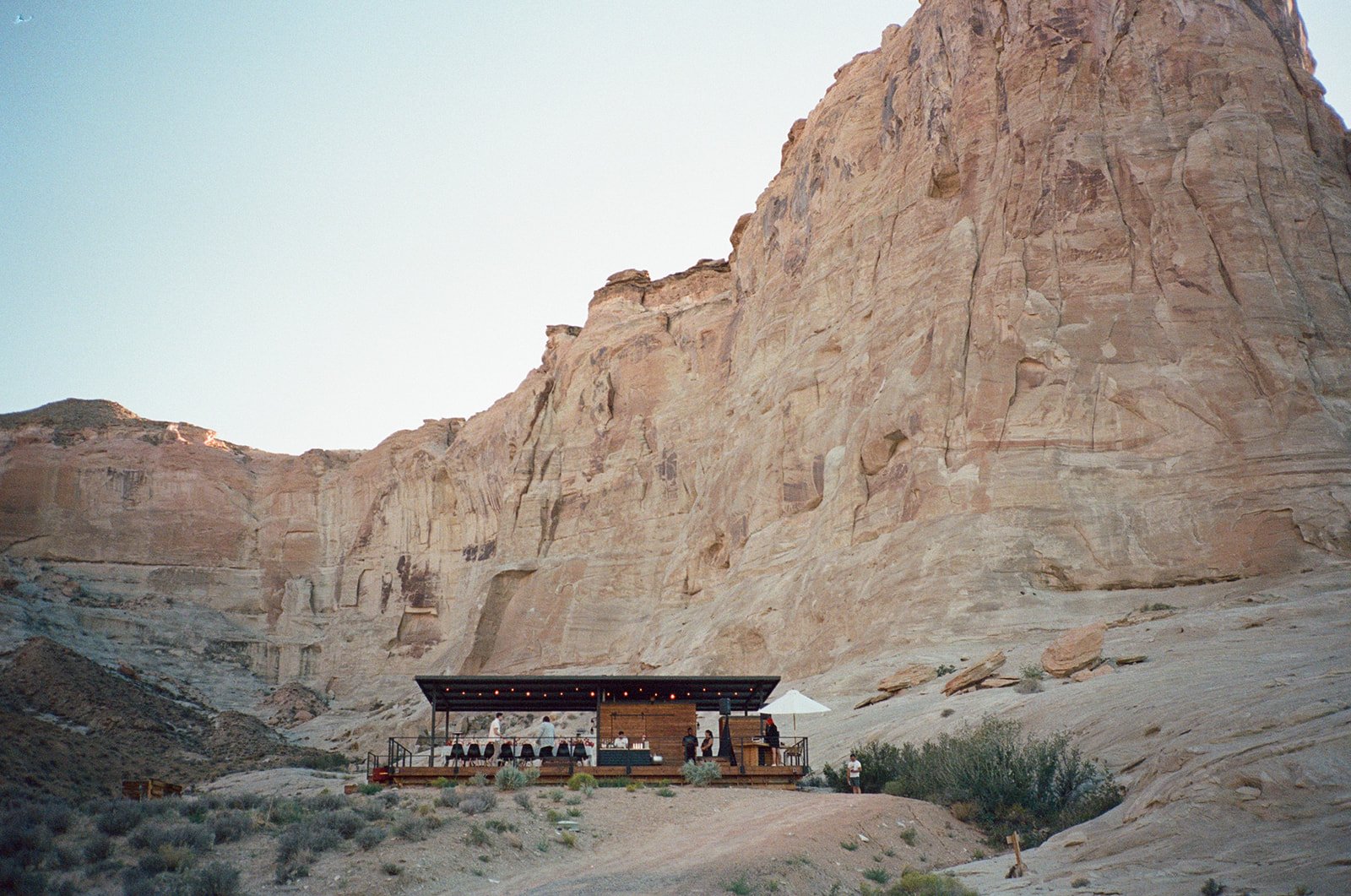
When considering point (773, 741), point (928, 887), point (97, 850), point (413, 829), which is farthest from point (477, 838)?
point (773, 741)

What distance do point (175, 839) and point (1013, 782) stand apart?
1423 centimetres

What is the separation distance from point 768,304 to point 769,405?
24.6ft

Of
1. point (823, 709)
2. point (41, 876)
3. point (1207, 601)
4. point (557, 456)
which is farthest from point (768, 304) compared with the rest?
point (41, 876)

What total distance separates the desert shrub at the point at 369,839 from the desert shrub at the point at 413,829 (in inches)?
12.3

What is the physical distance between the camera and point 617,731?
28078 millimetres

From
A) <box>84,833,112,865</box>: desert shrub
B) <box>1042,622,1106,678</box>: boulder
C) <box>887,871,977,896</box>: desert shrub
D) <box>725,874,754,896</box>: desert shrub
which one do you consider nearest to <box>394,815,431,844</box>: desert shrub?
<box>84,833,112,865</box>: desert shrub

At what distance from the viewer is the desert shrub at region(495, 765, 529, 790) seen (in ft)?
78.2

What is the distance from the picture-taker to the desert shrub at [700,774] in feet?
82.9

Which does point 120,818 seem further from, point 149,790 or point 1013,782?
point 1013,782

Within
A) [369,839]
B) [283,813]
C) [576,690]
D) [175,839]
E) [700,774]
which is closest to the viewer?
[175,839]

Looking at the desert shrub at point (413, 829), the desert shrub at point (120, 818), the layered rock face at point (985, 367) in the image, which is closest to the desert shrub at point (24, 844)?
the desert shrub at point (120, 818)

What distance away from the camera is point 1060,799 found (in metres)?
21.2

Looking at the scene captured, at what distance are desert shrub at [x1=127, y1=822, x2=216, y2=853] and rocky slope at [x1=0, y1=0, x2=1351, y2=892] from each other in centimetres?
1435

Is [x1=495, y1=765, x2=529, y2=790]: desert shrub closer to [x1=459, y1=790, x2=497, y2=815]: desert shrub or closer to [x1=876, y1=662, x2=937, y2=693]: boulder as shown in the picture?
[x1=459, y1=790, x2=497, y2=815]: desert shrub
